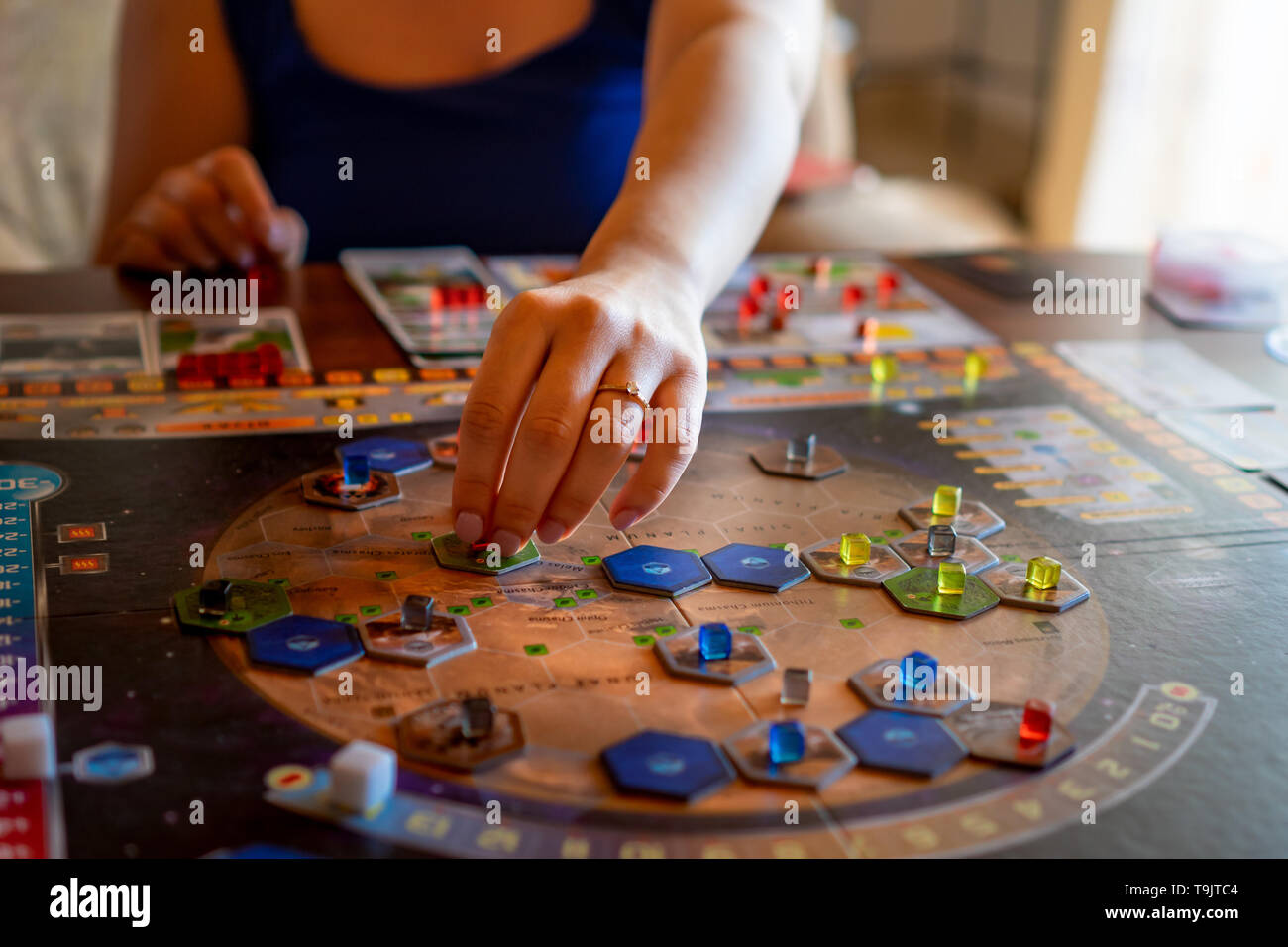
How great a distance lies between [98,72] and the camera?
2.32 m

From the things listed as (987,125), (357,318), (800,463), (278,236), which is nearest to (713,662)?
(800,463)

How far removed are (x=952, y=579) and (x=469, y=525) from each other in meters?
0.33

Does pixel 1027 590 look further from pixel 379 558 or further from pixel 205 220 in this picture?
pixel 205 220

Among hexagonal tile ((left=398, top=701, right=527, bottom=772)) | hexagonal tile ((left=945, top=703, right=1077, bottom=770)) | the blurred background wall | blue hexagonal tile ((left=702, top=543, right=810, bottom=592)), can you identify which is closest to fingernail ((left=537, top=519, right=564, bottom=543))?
blue hexagonal tile ((left=702, top=543, right=810, bottom=592))

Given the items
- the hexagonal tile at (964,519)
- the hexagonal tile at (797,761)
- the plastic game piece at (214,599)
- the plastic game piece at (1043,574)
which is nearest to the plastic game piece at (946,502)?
the hexagonal tile at (964,519)

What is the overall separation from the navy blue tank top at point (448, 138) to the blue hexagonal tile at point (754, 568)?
876mm

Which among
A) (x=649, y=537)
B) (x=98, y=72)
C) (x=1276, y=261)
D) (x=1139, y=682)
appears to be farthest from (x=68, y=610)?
(x=98, y=72)

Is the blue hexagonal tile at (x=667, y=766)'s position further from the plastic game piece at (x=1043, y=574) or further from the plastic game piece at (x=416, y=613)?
the plastic game piece at (x=1043, y=574)

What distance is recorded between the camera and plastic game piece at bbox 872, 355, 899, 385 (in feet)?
4.09

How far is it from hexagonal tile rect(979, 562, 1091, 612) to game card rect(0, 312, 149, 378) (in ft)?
2.61

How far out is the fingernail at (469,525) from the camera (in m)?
0.85

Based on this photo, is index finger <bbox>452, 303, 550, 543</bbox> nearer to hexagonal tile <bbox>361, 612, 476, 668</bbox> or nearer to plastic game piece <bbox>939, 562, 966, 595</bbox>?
hexagonal tile <bbox>361, 612, 476, 668</bbox>
